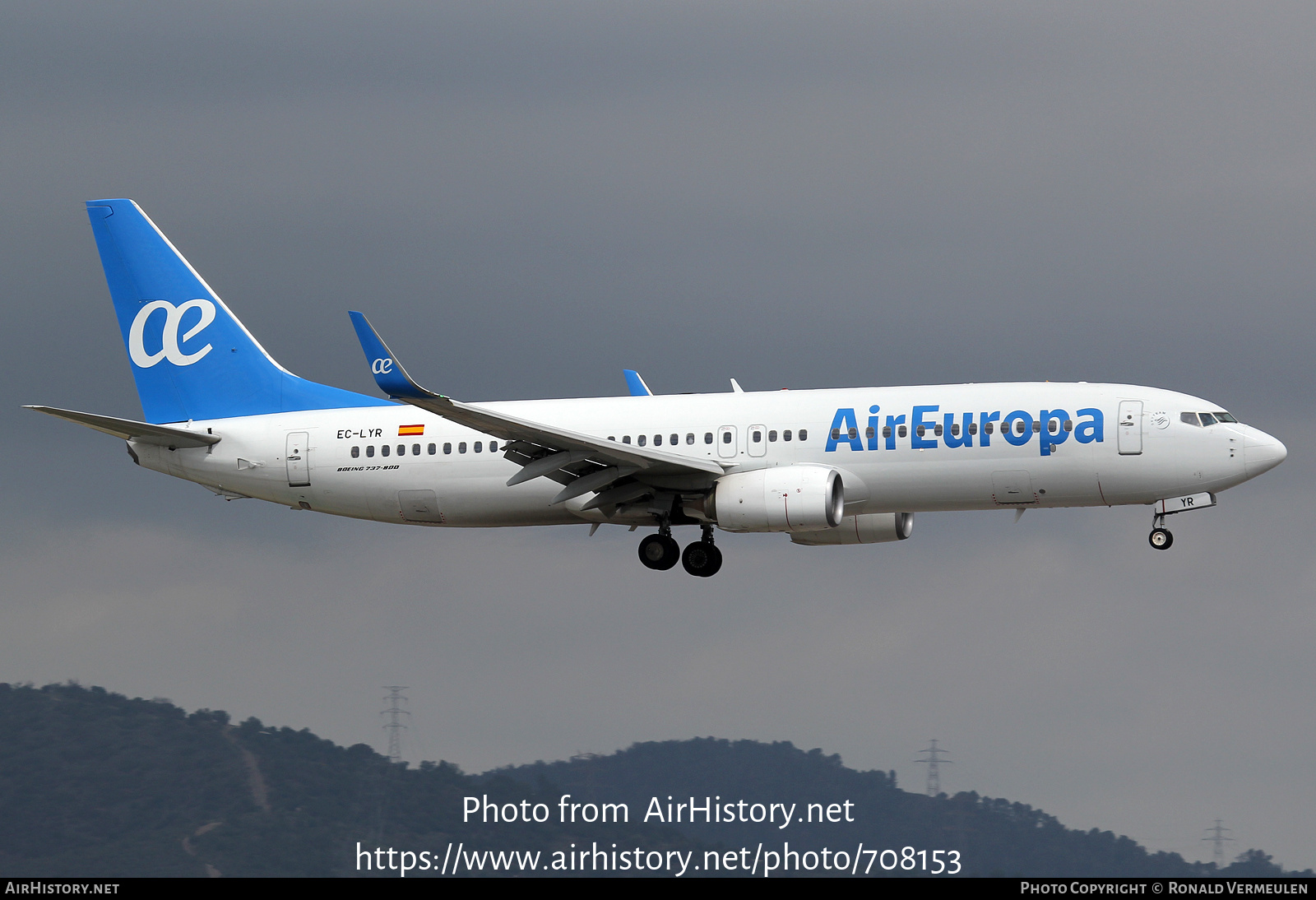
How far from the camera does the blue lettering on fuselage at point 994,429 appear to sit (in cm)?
4906

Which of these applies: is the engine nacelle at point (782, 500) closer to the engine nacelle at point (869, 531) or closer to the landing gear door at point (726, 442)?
the landing gear door at point (726, 442)

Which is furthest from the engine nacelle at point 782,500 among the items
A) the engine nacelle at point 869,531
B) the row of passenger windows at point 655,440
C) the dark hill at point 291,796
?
the dark hill at point 291,796

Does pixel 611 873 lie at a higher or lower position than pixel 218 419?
lower

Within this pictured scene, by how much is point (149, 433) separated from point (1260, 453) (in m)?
34.2

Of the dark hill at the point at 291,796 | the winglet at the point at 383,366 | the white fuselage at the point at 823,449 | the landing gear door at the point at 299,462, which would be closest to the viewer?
the winglet at the point at 383,366

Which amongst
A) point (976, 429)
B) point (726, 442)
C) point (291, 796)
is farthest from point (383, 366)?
point (291, 796)

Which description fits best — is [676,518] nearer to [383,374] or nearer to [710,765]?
[383,374]

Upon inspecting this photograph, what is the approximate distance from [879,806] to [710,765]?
68.9 feet

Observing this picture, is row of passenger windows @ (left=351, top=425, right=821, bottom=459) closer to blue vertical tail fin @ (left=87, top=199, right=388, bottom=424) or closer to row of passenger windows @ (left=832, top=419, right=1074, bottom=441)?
row of passenger windows @ (left=832, top=419, right=1074, bottom=441)

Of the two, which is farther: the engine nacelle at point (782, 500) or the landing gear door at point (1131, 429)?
the landing gear door at point (1131, 429)

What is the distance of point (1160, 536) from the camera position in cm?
5053

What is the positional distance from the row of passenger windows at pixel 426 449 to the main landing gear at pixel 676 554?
5.70 metres
